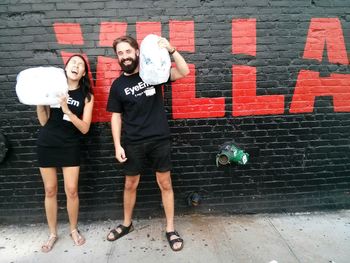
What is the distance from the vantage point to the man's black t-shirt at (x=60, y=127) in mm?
3311

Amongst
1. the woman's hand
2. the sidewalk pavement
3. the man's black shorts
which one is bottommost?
the sidewalk pavement

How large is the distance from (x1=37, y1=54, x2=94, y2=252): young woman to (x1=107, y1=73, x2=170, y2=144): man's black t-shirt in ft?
1.11

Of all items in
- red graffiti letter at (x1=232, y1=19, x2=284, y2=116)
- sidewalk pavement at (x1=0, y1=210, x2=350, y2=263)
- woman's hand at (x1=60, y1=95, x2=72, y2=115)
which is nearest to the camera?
woman's hand at (x1=60, y1=95, x2=72, y2=115)

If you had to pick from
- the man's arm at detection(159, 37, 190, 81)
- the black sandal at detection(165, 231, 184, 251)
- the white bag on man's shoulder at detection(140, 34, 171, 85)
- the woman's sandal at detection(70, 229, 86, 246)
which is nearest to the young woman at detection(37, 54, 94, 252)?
the woman's sandal at detection(70, 229, 86, 246)

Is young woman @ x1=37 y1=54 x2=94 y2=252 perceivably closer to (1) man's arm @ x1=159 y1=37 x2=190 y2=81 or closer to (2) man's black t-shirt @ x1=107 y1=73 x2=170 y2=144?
(2) man's black t-shirt @ x1=107 y1=73 x2=170 y2=144

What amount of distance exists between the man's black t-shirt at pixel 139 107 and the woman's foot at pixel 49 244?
147 centimetres

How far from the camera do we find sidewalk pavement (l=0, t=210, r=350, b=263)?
129 inches

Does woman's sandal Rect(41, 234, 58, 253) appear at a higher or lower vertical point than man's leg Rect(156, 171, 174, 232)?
lower

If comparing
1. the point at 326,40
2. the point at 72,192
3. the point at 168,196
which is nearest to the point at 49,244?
the point at 72,192

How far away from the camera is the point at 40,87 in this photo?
3064 mm

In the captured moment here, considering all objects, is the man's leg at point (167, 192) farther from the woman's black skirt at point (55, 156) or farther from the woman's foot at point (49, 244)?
the woman's foot at point (49, 244)

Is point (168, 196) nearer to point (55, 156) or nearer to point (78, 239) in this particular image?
point (78, 239)

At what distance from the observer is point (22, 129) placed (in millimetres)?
3865

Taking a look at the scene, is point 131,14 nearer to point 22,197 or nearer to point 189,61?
point 189,61
